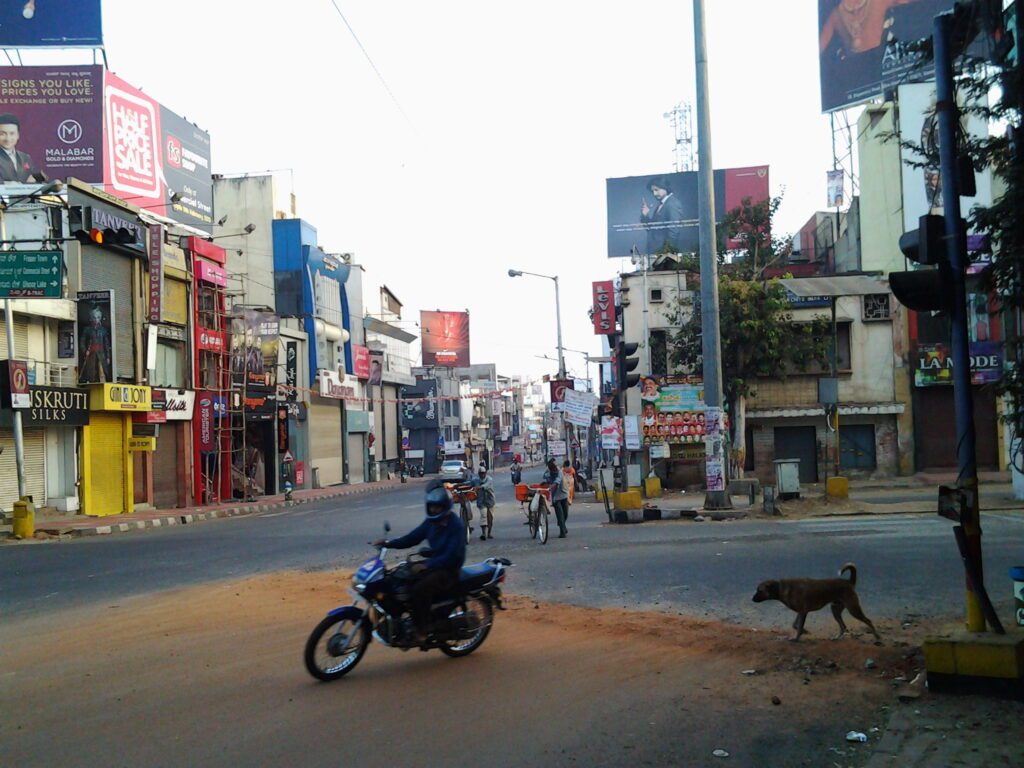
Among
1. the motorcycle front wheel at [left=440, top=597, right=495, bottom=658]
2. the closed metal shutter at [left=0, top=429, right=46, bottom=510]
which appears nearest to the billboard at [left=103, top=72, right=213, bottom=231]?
the closed metal shutter at [left=0, top=429, right=46, bottom=510]

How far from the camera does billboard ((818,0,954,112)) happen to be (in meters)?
42.1

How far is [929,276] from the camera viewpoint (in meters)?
7.16

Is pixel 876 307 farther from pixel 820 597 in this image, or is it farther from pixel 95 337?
pixel 820 597

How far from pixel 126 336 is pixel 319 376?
24.0m

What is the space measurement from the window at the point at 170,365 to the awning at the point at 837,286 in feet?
78.3

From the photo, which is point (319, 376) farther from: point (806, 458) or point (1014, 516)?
point (1014, 516)

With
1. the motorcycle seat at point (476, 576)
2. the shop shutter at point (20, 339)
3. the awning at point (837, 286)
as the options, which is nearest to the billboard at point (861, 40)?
the awning at point (837, 286)

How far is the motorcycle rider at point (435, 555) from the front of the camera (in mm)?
7910

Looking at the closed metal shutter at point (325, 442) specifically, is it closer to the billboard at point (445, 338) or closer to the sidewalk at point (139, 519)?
the sidewalk at point (139, 519)

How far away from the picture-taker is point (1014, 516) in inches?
781

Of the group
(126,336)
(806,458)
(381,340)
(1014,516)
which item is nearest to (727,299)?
(806,458)

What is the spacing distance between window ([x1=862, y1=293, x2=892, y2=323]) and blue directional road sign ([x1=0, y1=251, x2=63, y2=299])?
90.2 feet

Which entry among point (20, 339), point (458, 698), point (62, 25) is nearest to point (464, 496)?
point (458, 698)

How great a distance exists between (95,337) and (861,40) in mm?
34957
